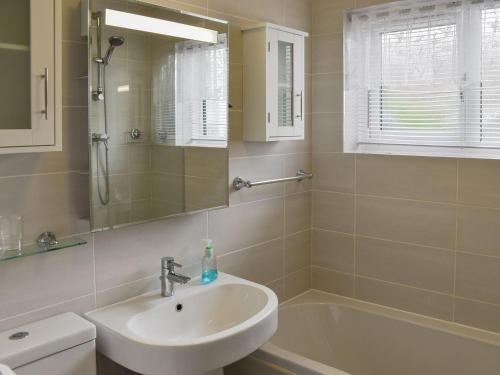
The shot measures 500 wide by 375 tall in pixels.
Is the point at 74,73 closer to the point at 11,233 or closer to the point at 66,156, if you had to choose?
the point at 66,156

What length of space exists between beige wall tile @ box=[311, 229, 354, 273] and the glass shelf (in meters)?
1.53

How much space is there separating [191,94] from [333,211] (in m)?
1.15

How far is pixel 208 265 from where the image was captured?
7.40 feet

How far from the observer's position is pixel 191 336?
6.85ft

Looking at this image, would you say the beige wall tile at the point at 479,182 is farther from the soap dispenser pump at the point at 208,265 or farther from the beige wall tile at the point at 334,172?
the soap dispenser pump at the point at 208,265

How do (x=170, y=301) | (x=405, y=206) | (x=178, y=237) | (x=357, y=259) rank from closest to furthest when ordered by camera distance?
(x=170, y=301), (x=178, y=237), (x=405, y=206), (x=357, y=259)

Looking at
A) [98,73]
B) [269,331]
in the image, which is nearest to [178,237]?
[269,331]

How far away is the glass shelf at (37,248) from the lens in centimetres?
158

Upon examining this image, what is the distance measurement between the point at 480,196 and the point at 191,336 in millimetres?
1439

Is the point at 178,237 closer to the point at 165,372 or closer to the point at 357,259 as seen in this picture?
the point at 165,372

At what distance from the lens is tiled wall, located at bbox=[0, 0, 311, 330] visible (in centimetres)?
173

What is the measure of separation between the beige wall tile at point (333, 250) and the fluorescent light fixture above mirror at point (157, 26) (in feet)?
4.24

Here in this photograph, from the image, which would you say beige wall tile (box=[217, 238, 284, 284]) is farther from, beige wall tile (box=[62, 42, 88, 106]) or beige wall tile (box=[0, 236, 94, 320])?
beige wall tile (box=[62, 42, 88, 106])

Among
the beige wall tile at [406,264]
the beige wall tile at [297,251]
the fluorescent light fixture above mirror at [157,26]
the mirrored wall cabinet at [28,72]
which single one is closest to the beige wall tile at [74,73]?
the fluorescent light fixture above mirror at [157,26]
